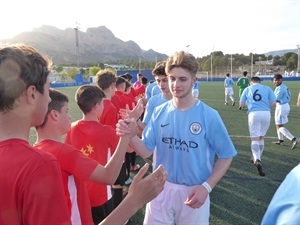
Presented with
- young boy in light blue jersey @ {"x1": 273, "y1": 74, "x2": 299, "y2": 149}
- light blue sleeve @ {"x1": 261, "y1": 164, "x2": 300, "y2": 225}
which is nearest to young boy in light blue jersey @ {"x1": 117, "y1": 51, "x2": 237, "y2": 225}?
light blue sleeve @ {"x1": 261, "y1": 164, "x2": 300, "y2": 225}

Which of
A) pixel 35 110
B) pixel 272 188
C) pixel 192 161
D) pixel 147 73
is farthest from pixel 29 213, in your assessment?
pixel 147 73

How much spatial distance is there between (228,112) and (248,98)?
26.7 ft

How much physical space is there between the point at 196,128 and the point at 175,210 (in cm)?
78

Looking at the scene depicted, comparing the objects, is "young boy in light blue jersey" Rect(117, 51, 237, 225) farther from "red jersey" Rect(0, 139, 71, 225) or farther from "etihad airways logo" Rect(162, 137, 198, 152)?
"red jersey" Rect(0, 139, 71, 225)

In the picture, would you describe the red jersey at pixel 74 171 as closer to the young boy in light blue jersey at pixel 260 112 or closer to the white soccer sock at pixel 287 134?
the young boy in light blue jersey at pixel 260 112

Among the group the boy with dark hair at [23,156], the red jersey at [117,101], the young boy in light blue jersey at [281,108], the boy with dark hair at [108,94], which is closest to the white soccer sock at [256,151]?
the young boy in light blue jersey at [281,108]

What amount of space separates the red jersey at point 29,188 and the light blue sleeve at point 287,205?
0.78m

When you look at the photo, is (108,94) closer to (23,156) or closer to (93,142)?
(93,142)

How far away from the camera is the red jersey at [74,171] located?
200 centimetres

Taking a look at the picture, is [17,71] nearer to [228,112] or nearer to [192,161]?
[192,161]

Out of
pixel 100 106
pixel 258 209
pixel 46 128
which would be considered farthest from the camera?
pixel 258 209

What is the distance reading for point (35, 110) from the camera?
1.25 m

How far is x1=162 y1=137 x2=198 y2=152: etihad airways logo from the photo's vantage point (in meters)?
2.62

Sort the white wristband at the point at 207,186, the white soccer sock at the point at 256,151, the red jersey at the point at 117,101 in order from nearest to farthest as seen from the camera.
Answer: the white wristband at the point at 207,186, the red jersey at the point at 117,101, the white soccer sock at the point at 256,151
